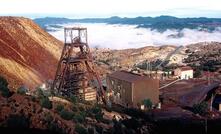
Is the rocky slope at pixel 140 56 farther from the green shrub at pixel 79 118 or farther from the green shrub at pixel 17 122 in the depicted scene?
the green shrub at pixel 17 122

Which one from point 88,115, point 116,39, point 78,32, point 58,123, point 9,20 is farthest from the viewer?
point 116,39

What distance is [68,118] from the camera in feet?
59.8

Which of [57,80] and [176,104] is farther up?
[57,80]

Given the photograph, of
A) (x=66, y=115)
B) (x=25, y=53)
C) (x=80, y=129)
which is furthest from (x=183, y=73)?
(x=80, y=129)

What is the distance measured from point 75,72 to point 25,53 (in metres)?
12.0

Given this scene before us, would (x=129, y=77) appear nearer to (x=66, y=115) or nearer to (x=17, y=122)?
(x=66, y=115)

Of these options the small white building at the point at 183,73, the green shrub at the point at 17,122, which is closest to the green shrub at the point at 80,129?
the green shrub at the point at 17,122

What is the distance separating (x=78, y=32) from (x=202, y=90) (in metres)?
13.6

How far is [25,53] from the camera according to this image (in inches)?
1641

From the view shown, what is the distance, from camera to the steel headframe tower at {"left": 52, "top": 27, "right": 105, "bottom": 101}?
3063 cm

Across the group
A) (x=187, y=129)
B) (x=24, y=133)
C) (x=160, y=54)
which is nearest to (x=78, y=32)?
(x=187, y=129)

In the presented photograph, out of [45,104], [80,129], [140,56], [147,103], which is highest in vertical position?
[45,104]

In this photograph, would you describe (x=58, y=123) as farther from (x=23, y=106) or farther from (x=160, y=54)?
(x=160, y=54)

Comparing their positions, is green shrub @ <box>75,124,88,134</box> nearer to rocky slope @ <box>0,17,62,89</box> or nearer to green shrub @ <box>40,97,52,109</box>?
green shrub @ <box>40,97,52,109</box>
